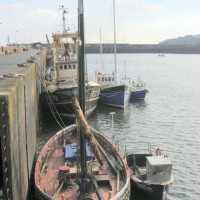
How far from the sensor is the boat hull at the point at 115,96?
4084cm

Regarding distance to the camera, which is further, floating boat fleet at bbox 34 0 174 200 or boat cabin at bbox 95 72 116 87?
boat cabin at bbox 95 72 116 87

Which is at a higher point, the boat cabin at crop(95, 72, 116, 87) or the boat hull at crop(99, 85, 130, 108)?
the boat cabin at crop(95, 72, 116, 87)

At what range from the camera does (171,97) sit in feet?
181

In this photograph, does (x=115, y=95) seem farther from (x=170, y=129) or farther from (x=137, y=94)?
(x=170, y=129)

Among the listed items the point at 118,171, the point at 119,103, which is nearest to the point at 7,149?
the point at 118,171

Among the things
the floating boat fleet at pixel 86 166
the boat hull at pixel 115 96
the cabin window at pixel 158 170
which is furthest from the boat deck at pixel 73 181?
the boat hull at pixel 115 96

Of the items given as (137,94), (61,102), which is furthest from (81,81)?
(137,94)

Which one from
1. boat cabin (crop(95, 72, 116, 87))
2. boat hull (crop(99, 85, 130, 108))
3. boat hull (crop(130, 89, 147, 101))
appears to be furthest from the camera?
boat hull (crop(130, 89, 147, 101))

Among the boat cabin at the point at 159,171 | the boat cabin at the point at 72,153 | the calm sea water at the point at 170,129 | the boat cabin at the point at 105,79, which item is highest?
the boat cabin at the point at 105,79

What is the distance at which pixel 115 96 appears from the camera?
135ft

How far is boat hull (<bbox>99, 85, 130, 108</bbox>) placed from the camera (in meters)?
40.8

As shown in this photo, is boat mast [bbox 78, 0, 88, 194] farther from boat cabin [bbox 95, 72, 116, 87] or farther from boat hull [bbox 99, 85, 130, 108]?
boat cabin [bbox 95, 72, 116, 87]

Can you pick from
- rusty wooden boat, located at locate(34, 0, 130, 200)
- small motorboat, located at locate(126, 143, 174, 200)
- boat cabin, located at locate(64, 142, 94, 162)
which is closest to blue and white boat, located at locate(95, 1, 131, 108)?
rusty wooden boat, located at locate(34, 0, 130, 200)

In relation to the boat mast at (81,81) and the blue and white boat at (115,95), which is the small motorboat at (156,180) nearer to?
the boat mast at (81,81)
